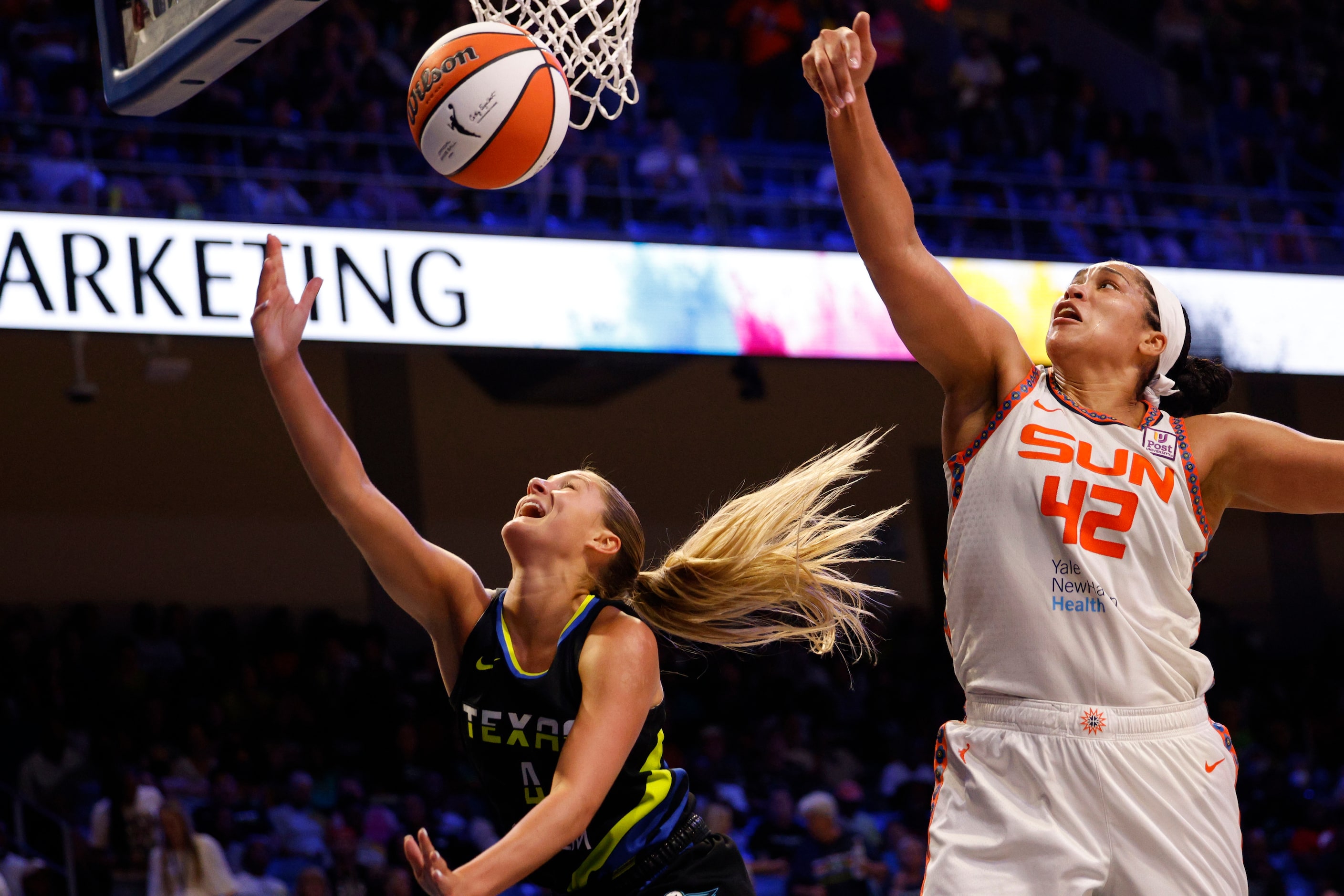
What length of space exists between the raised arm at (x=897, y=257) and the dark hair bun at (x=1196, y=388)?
1.34 feet

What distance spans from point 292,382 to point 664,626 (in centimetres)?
101

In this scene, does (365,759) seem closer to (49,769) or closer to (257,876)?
(257,876)

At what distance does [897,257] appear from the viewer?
2889 millimetres

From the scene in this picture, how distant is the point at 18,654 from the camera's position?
1026cm

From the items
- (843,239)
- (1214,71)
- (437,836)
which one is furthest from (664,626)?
(1214,71)

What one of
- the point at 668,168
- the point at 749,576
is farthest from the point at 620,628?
the point at 668,168

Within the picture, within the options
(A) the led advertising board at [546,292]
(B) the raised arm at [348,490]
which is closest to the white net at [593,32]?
(B) the raised arm at [348,490]

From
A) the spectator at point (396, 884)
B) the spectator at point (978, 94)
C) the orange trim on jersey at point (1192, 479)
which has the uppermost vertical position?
the spectator at point (978, 94)

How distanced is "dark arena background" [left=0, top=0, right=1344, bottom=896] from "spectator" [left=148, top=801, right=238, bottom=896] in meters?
0.19

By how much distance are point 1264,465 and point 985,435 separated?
56 centimetres

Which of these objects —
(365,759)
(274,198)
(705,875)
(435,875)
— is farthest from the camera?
(365,759)

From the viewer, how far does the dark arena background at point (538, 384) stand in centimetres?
924

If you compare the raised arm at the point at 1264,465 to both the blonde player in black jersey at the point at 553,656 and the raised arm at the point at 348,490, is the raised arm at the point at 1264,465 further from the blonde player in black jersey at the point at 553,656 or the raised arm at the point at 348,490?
the raised arm at the point at 348,490

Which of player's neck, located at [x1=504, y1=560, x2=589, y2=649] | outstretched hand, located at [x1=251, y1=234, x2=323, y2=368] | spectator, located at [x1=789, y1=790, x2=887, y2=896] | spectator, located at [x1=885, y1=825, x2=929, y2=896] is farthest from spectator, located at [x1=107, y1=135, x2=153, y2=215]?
player's neck, located at [x1=504, y1=560, x2=589, y2=649]
